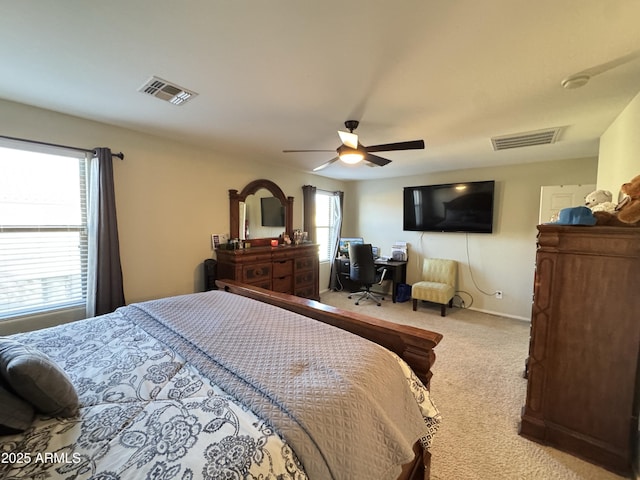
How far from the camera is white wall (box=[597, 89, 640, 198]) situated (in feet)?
6.10

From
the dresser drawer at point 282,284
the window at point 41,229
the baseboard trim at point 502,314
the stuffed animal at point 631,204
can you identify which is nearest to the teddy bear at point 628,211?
the stuffed animal at point 631,204

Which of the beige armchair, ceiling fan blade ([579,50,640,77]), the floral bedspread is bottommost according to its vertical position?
the beige armchair

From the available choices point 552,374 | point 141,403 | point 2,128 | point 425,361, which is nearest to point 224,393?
point 141,403

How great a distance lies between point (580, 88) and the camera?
179 centimetres

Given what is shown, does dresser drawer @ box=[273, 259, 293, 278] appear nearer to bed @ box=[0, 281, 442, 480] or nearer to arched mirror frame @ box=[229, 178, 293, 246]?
arched mirror frame @ box=[229, 178, 293, 246]

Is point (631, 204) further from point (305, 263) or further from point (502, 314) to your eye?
point (305, 263)

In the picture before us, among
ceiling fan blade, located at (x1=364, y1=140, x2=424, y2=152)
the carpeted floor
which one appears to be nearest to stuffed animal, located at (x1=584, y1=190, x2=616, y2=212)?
ceiling fan blade, located at (x1=364, y1=140, x2=424, y2=152)

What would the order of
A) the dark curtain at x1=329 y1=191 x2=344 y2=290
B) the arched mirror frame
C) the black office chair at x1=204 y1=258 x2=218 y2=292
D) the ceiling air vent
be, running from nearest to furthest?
1. the ceiling air vent
2. the black office chair at x1=204 y1=258 x2=218 y2=292
3. the arched mirror frame
4. the dark curtain at x1=329 y1=191 x2=344 y2=290

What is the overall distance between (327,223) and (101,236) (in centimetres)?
381

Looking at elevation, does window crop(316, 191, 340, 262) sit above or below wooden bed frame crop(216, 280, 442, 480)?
above

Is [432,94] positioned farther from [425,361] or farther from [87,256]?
[87,256]

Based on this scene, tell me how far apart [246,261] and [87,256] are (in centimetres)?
154

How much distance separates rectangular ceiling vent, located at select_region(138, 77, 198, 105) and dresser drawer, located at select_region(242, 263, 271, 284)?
1941 millimetres

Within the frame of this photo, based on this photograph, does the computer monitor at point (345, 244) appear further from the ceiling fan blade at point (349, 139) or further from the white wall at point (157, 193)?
the ceiling fan blade at point (349, 139)
